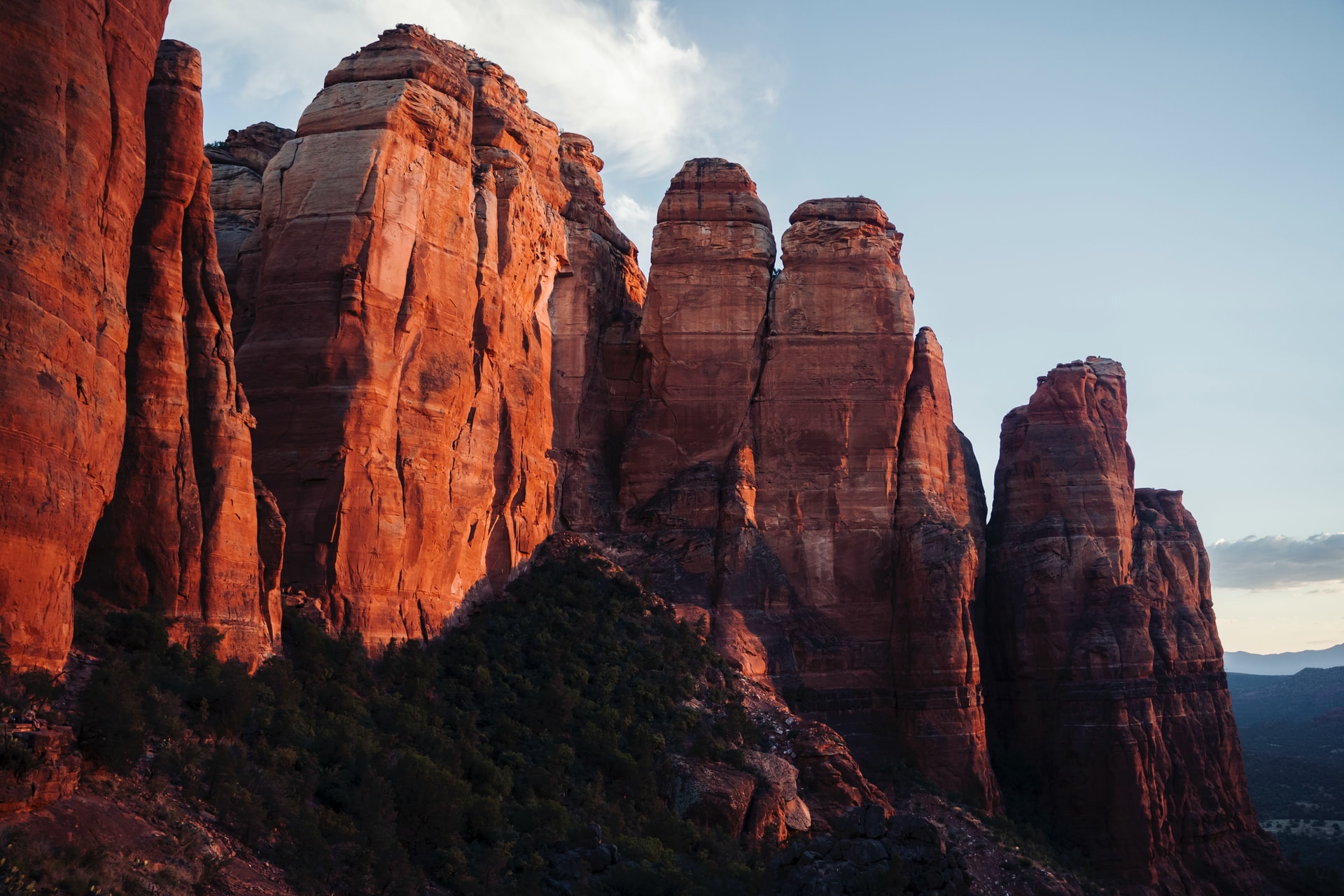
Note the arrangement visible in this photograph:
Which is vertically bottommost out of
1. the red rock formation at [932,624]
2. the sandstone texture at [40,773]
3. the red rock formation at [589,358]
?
the sandstone texture at [40,773]

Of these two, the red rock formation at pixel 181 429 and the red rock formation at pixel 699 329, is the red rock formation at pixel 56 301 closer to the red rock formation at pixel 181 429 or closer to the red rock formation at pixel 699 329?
the red rock formation at pixel 181 429

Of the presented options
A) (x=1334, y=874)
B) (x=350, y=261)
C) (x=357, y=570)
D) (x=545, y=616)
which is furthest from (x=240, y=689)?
(x=1334, y=874)

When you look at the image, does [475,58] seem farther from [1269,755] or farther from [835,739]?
[1269,755]

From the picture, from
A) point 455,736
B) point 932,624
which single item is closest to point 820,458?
point 932,624

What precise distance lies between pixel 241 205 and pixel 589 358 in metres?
18.1

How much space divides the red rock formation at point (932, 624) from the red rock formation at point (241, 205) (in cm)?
2983

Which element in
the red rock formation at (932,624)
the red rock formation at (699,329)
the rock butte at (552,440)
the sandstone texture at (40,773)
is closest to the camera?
the sandstone texture at (40,773)

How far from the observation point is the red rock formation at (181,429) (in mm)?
28172

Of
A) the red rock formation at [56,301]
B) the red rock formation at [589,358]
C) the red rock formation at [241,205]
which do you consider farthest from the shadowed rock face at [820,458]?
the red rock formation at [56,301]

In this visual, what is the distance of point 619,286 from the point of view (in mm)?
61969

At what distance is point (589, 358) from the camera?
193ft

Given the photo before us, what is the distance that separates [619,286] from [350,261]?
940 inches

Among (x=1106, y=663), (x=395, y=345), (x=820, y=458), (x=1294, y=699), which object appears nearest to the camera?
(x=395, y=345)

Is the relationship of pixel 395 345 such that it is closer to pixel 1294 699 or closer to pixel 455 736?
pixel 455 736
